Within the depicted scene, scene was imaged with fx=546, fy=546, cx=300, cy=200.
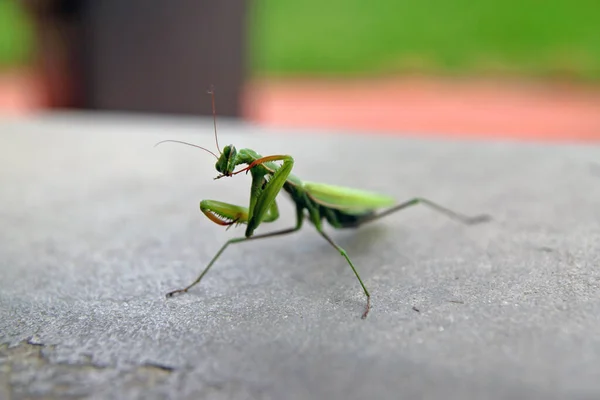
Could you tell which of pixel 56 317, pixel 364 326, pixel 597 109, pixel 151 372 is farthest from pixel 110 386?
pixel 597 109

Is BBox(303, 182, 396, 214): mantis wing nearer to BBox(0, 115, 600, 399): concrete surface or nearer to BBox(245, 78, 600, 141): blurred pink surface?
BBox(0, 115, 600, 399): concrete surface

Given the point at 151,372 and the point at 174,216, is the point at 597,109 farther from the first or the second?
the point at 151,372

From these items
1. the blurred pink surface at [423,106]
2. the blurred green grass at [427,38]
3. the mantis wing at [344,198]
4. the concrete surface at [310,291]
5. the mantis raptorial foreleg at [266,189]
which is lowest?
the blurred pink surface at [423,106]

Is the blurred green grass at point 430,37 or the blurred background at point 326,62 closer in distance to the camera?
the blurred background at point 326,62


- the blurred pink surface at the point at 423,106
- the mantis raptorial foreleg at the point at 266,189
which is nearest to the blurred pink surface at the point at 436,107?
the blurred pink surface at the point at 423,106

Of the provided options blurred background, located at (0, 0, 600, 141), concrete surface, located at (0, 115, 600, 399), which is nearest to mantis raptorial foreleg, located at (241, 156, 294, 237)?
concrete surface, located at (0, 115, 600, 399)

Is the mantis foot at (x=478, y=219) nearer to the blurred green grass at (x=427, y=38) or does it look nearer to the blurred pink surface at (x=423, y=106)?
the blurred pink surface at (x=423, y=106)
